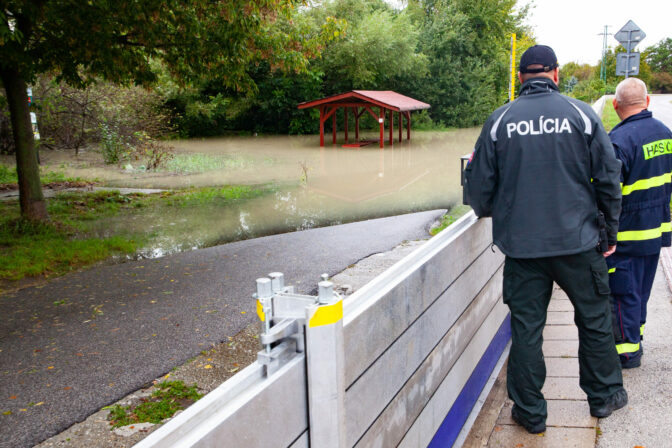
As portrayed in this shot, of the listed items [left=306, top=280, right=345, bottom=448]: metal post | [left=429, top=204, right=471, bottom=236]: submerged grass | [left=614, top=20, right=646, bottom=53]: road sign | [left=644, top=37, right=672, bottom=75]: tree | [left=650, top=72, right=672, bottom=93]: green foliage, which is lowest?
[left=429, top=204, right=471, bottom=236]: submerged grass

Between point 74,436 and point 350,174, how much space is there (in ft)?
51.3

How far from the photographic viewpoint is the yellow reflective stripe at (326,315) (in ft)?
5.40

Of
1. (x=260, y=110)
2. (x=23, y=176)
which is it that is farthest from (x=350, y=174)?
(x=260, y=110)

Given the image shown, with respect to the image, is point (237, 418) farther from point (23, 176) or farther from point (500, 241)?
point (23, 176)

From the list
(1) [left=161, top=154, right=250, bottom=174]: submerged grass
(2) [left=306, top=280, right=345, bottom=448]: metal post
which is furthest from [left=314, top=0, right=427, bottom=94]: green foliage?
(2) [left=306, top=280, right=345, bottom=448]: metal post

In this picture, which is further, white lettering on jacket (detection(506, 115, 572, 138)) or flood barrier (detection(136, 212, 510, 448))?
white lettering on jacket (detection(506, 115, 572, 138))

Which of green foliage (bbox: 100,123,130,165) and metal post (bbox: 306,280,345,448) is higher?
green foliage (bbox: 100,123,130,165)

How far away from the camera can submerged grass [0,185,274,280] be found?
25.5 feet

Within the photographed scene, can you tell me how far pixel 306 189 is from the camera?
15930 mm

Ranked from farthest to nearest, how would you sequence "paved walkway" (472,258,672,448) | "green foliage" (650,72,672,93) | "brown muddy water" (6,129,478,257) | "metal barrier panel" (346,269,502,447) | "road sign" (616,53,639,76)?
"green foliage" (650,72,672,93) → "road sign" (616,53,639,76) → "brown muddy water" (6,129,478,257) → "paved walkway" (472,258,672,448) → "metal barrier panel" (346,269,502,447)

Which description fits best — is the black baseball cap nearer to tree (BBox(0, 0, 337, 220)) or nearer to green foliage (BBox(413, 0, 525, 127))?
tree (BBox(0, 0, 337, 220))

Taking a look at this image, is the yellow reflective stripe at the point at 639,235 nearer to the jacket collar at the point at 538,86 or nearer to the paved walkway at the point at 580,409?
the paved walkway at the point at 580,409

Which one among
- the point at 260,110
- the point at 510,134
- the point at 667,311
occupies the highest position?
the point at 260,110

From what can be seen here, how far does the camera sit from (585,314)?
10.2ft
